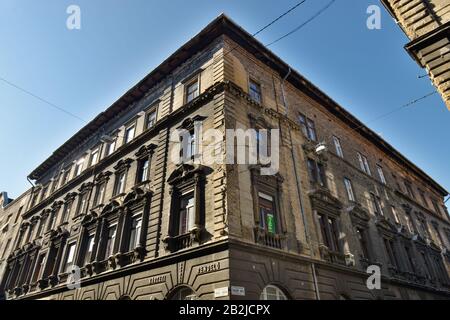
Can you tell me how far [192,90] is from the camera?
1619 centimetres

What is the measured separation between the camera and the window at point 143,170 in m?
16.0

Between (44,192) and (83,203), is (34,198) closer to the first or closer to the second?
(44,192)

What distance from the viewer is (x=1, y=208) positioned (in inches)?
1439

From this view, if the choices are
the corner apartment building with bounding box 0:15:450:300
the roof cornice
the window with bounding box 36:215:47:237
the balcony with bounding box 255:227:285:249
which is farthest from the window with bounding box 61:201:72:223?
the balcony with bounding box 255:227:285:249

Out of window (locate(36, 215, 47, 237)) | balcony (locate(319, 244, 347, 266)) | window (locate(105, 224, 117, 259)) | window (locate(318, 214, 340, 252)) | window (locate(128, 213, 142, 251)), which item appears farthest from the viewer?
window (locate(36, 215, 47, 237))

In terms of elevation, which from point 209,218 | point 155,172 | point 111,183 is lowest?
point 209,218

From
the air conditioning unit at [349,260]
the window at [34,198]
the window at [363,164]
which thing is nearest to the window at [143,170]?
the air conditioning unit at [349,260]

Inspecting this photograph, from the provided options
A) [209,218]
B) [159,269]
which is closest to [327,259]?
[209,218]

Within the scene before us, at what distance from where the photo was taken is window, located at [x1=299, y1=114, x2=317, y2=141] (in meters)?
18.2

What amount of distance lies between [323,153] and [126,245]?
12757 mm

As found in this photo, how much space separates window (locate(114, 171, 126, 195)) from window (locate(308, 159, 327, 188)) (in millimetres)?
11088

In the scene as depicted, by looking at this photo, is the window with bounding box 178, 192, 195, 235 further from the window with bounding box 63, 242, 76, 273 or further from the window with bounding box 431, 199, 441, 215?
the window with bounding box 431, 199, 441, 215
